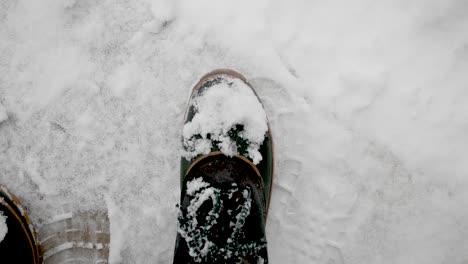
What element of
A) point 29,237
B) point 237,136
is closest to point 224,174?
point 237,136

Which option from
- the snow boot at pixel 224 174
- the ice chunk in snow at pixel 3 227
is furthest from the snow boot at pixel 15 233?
the snow boot at pixel 224 174

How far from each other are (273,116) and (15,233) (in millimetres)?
941

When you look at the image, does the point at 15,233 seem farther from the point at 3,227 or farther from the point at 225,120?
the point at 225,120

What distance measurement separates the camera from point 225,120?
101cm

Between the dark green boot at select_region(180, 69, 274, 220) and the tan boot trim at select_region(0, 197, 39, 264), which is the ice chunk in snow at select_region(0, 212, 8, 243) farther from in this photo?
the dark green boot at select_region(180, 69, 274, 220)

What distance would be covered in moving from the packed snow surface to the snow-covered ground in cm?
11

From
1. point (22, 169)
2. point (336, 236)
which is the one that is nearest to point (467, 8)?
point (336, 236)

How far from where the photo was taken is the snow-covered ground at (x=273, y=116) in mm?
1087

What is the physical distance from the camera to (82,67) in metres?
1.16

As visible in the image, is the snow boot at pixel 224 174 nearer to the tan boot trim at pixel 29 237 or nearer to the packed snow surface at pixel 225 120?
the packed snow surface at pixel 225 120

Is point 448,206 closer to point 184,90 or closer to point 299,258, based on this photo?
point 299,258

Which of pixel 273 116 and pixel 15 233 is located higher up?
pixel 273 116

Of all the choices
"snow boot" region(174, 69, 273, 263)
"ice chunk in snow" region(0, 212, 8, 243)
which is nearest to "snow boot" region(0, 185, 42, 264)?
"ice chunk in snow" region(0, 212, 8, 243)

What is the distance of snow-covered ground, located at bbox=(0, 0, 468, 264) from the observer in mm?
1087
